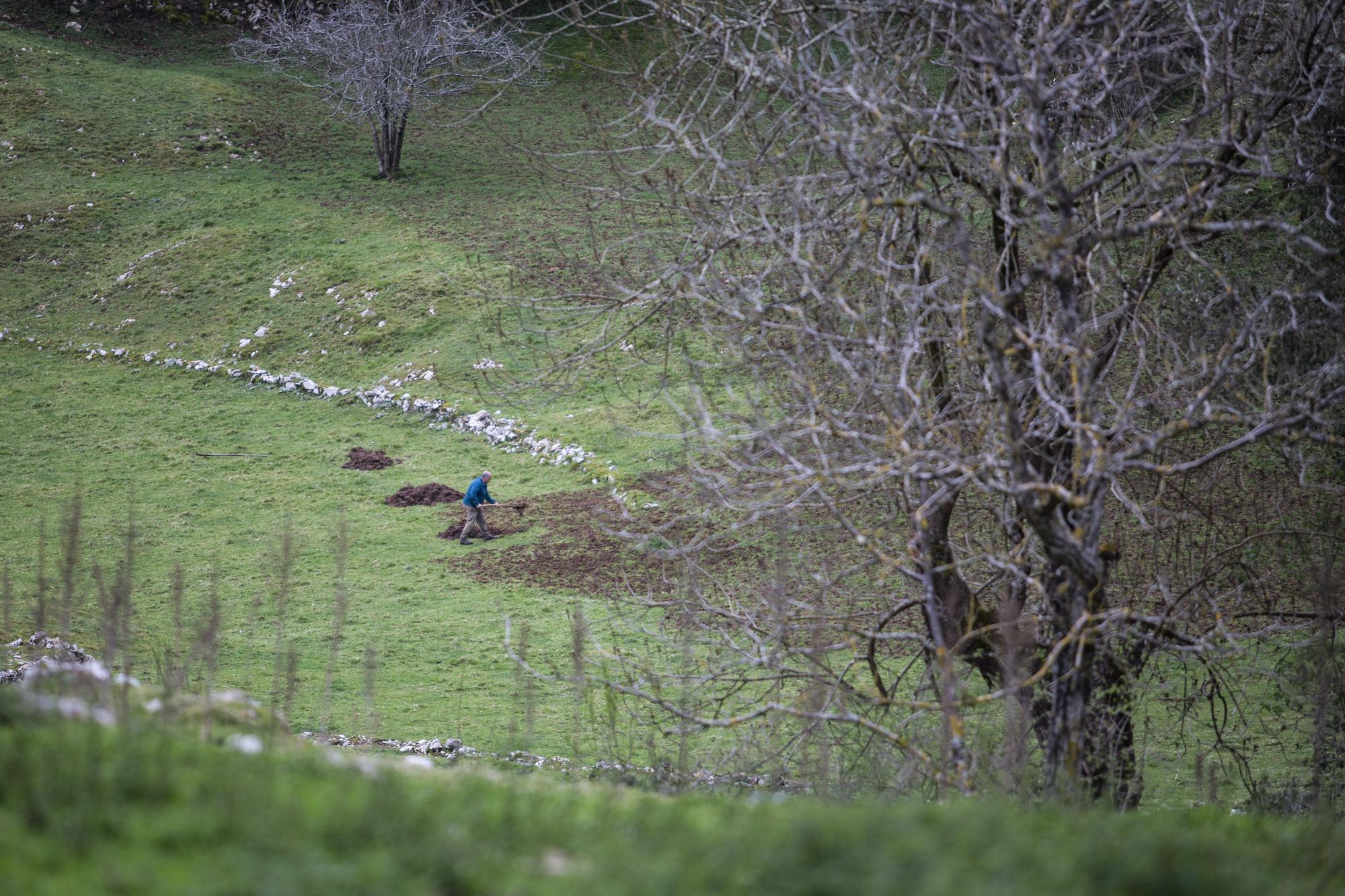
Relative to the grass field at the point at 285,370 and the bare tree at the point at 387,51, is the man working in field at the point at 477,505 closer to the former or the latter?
the grass field at the point at 285,370

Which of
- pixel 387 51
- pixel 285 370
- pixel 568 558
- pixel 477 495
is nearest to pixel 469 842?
pixel 568 558

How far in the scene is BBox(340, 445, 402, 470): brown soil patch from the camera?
21.0 meters

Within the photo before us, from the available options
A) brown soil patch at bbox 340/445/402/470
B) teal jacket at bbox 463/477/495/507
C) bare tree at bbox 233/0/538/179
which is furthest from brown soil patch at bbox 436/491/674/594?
bare tree at bbox 233/0/538/179

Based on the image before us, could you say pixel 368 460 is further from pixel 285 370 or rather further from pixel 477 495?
pixel 285 370

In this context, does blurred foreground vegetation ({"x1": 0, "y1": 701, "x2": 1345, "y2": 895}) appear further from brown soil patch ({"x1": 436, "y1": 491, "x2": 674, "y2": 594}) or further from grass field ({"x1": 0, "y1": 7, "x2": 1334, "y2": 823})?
brown soil patch ({"x1": 436, "y1": 491, "x2": 674, "y2": 594})

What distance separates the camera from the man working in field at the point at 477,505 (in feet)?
57.3

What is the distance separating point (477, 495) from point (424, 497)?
2.41m

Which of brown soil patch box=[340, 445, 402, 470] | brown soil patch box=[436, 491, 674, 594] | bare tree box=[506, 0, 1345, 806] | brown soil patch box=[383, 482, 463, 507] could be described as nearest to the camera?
bare tree box=[506, 0, 1345, 806]

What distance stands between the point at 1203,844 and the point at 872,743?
135 inches

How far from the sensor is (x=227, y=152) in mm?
35719

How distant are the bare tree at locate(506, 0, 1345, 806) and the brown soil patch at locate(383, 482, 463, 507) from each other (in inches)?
440

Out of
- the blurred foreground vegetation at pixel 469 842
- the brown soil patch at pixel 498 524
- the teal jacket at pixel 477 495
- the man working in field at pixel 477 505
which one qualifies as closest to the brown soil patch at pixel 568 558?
the brown soil patch at pixel 498 524

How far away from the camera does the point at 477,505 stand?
1773 cm

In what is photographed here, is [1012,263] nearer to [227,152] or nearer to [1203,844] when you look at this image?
[1203,844]
